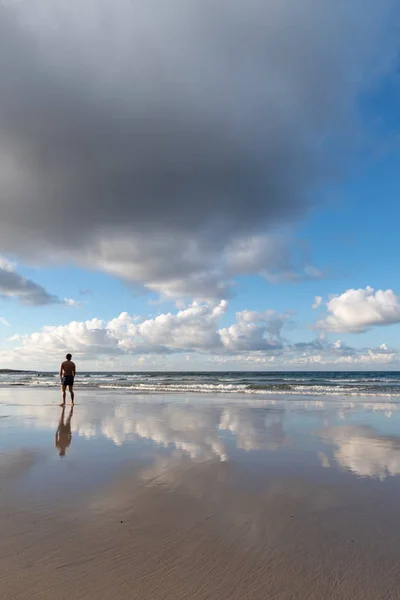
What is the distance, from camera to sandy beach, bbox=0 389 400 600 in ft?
10.1

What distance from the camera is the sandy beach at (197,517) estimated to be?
3.07 m

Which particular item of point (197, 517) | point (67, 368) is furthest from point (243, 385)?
point (197, 517)

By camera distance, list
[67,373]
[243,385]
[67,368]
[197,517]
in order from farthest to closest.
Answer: [243,385] < [67,368] < [67,373] < [197,517]

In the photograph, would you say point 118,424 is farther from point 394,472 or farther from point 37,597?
point 37,597

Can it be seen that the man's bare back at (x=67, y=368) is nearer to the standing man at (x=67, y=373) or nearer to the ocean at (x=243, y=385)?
the standing man at (x=67, y=373)

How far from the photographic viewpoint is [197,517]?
14.2ft

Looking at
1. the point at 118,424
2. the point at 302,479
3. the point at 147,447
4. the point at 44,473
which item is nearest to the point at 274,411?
the point at 118,424

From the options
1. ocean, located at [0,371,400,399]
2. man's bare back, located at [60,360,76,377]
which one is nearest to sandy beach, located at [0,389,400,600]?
man's bare back, located at [60,360,76,377]

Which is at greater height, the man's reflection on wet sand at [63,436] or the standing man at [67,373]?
the standing man at [67,373]

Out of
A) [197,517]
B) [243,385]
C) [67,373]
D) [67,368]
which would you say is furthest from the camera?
[243,385]

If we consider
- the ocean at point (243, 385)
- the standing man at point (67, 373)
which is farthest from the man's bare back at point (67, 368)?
the ocean at point (243, 385)

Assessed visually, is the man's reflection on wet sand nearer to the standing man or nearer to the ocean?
the standing man

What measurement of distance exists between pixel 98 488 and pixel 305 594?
3.23 metres

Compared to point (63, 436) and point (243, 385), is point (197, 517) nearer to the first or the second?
point (63, 436)
